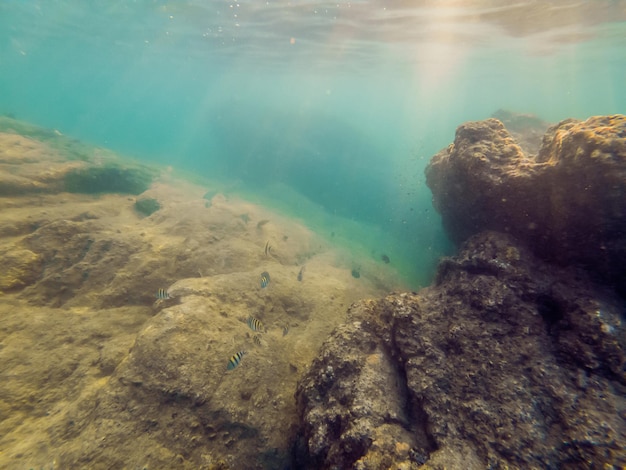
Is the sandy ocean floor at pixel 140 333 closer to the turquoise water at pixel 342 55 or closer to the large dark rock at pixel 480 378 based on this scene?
the large dark rock at pixel 480 378

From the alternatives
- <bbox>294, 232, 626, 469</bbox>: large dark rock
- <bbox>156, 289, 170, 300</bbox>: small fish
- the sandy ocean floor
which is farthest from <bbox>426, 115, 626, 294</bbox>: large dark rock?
<bbox>156, 289, 170, 300</bbox>: small fish

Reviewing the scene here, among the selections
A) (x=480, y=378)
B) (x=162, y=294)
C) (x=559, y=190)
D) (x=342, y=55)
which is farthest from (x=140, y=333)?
(x=342, y=55)

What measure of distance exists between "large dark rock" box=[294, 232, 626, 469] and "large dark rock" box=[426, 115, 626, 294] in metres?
0.36

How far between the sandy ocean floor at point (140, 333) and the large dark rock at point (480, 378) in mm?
1004

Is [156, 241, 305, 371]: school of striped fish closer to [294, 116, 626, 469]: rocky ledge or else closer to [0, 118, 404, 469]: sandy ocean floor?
[0, 118, 404, 469]: sandy ocean floor

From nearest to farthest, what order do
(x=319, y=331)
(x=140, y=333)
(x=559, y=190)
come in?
(x=559, y=190), (x=140, y=333), (x=319, y=331)

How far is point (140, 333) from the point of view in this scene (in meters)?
5.06

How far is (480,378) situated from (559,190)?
331 centimetres

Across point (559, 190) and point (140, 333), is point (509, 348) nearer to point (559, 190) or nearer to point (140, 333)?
point (559, 190)

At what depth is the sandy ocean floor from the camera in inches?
159

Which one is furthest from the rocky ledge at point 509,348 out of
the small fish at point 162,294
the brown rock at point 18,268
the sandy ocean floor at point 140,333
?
the brown rock at point 18,268

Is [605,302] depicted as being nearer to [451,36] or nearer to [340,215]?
[340,215]

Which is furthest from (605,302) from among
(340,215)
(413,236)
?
(340,215)

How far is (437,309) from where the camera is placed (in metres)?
5.18
